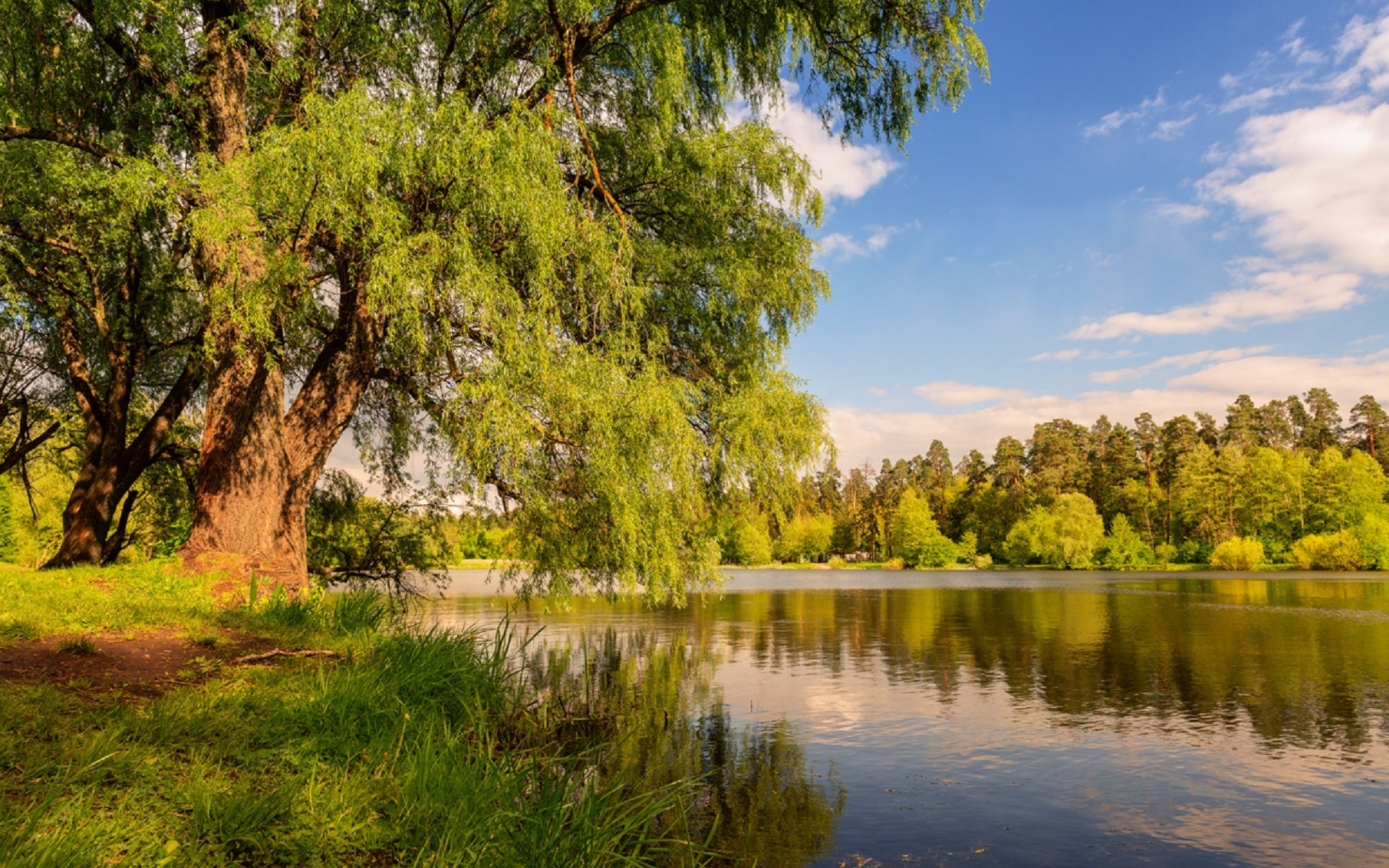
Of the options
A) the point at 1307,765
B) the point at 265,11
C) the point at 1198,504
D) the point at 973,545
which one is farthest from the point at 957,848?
the point at 973,545

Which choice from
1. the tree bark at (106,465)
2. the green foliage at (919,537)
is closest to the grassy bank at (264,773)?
the tree bark at (106,465)

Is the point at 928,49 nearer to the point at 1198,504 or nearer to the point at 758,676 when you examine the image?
the point at 758,676

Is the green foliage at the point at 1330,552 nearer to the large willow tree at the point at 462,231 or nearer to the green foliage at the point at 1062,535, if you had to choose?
the green foliage at the point at 1062,535

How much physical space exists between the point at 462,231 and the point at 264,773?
24.6ft

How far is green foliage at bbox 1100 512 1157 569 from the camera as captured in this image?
8506 centimetres

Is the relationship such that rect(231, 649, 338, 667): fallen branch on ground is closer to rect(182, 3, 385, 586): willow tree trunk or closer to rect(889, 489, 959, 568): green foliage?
rect(182, 3, 385, 586): willow tree trunk

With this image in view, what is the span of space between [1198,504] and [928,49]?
275 feet

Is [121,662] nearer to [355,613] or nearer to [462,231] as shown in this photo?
[355,613]

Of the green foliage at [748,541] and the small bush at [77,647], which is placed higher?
the green foliage at [748,541]

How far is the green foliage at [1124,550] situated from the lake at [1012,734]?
200 ft

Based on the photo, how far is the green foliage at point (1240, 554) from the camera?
237 ft

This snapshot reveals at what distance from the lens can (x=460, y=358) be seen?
11.8 m

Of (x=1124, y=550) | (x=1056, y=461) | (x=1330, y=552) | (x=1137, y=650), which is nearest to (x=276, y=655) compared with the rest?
(x=1137, y=650)

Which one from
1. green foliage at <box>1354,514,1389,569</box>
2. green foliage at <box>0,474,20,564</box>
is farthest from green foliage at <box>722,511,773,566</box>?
green foliage at <box>1354,514,1389,569</box>
